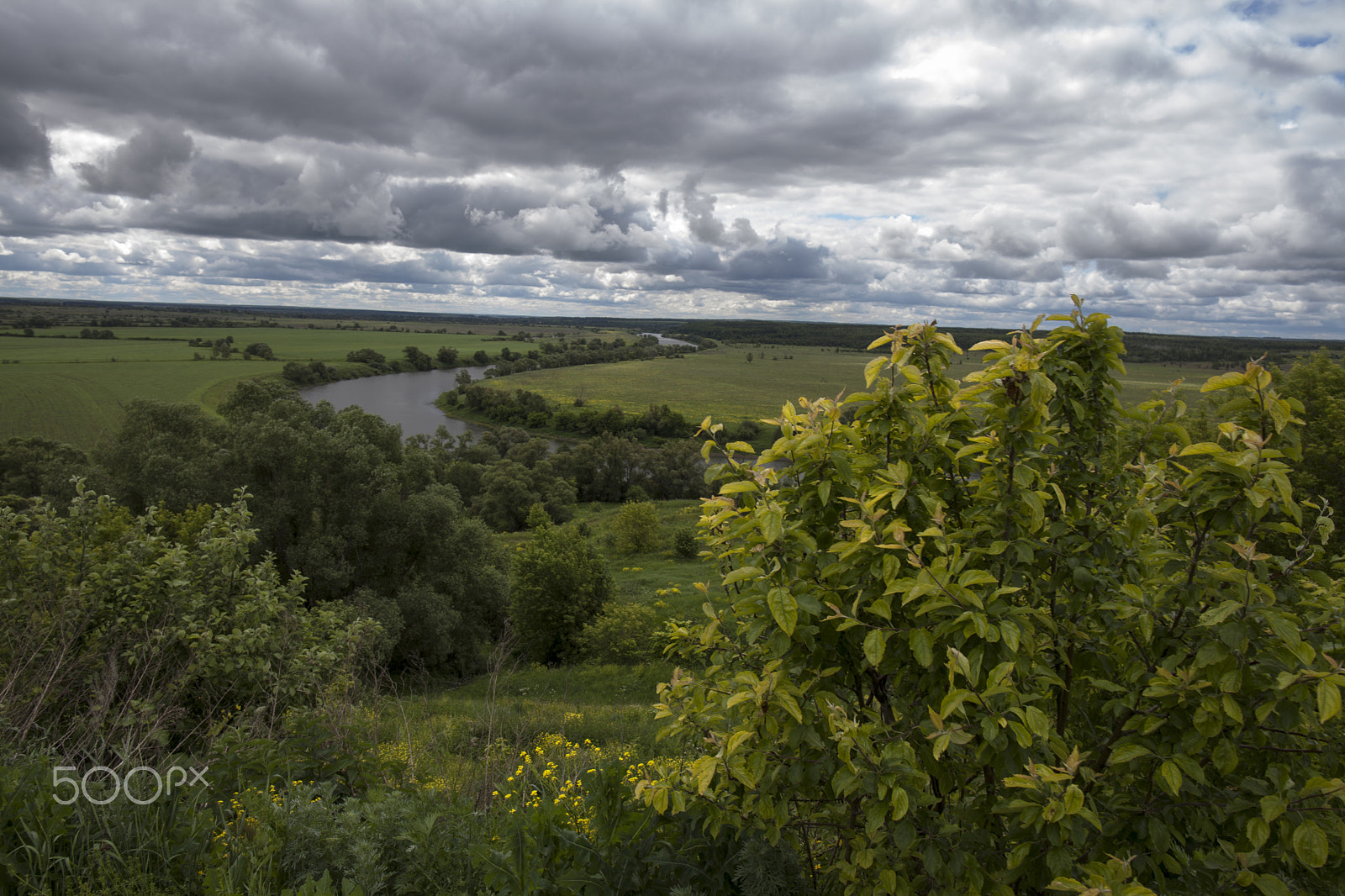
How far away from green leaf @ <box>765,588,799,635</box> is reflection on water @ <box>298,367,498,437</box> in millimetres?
89533

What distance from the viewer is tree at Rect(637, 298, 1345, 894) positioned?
2.67 meters

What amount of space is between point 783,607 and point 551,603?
30.3 metres

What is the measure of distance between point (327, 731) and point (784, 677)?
5110mm

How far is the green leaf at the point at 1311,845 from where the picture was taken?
242 cm

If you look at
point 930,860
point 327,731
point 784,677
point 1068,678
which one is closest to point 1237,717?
point 1068,678

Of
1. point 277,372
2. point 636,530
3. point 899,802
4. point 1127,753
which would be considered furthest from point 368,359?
point 1127,753

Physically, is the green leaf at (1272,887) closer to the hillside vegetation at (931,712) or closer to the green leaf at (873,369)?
the hillside vegetation at (931,712)

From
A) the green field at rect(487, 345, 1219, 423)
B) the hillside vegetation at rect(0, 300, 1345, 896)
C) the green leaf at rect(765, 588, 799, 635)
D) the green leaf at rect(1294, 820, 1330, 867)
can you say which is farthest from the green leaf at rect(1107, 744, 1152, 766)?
the green field at rect(487, 345, 1219, 423)

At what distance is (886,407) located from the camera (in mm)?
3361

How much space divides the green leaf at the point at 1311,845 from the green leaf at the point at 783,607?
2001mm

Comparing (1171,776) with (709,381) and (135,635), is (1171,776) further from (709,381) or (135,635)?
(709,381)

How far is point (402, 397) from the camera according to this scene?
125m

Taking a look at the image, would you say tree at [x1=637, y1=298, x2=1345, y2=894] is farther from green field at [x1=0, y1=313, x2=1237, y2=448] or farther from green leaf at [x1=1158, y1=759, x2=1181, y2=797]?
green field at [x1=0, y1=313, x2=1237, y2=448]

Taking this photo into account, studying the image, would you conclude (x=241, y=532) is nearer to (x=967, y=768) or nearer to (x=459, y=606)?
(x=967, y=768)
